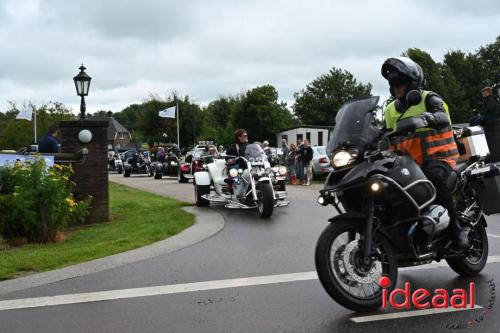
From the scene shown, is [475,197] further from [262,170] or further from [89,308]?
[262,170]

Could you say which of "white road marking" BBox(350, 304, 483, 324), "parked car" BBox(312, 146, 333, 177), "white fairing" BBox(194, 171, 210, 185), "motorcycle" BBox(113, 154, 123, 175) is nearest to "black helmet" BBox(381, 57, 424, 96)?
"white road marking" BBox(350, 304, 483, 324)

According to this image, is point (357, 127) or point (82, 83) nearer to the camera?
point (357, 127)

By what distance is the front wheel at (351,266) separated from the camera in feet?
13.9

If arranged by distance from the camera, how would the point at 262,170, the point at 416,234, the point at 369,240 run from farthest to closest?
the point at 262,170, the point at 416,234, the point at 369,240

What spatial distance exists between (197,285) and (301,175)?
15.5 meters

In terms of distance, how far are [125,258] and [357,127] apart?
3654mm

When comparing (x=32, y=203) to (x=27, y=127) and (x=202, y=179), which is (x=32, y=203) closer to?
(x=202, y=179)

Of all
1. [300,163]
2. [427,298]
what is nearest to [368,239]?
[427,298]

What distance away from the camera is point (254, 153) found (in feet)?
39.1

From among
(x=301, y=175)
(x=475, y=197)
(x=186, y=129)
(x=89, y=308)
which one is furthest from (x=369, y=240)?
(x=186, y=129)

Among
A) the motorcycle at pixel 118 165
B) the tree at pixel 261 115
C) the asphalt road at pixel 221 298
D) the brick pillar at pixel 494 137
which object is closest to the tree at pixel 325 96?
the tree at pixel 261 115

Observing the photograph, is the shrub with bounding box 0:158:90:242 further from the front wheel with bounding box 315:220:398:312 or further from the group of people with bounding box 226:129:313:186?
the group of people with bounding box 226:129:313:186

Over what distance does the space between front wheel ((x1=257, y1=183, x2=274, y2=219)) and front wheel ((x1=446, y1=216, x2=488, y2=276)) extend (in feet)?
17.9

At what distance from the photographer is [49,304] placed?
4.90m
